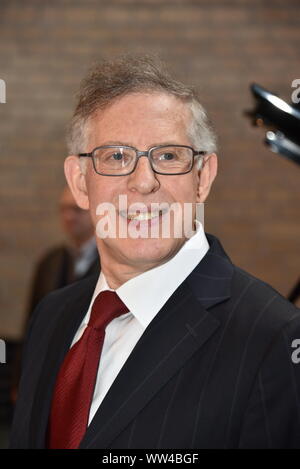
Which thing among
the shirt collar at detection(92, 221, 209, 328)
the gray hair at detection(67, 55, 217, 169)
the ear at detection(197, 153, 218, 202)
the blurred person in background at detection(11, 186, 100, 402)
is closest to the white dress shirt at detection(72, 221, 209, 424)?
the shirt collar at detection(92, 221, 209, 328)

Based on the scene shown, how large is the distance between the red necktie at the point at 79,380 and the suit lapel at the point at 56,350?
21 millimetres

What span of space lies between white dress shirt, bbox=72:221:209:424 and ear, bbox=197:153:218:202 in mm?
102

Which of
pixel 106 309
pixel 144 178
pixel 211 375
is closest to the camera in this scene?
pixel 211 375

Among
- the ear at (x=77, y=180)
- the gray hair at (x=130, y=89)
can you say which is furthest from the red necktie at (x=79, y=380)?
the gray hair at (x=130, y=89)

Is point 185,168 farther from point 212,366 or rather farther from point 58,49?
point 58,49

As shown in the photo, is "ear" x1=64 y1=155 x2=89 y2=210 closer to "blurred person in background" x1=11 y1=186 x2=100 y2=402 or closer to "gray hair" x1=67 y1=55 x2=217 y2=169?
"gray hair" x1=67 y1=55 x2=217 y2=169

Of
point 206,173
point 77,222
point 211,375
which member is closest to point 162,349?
point 211,375

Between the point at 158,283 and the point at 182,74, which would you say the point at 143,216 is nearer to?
the point at 158,283

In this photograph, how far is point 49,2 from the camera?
5.52 meters

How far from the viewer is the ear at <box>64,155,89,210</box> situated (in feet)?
5.30

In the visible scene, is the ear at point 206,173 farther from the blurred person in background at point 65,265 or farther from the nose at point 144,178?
the blurred person in background at point 65,265

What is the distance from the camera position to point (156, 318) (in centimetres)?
142

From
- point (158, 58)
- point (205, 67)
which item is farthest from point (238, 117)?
point (158, 58)

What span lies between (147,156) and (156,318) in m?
0.30
